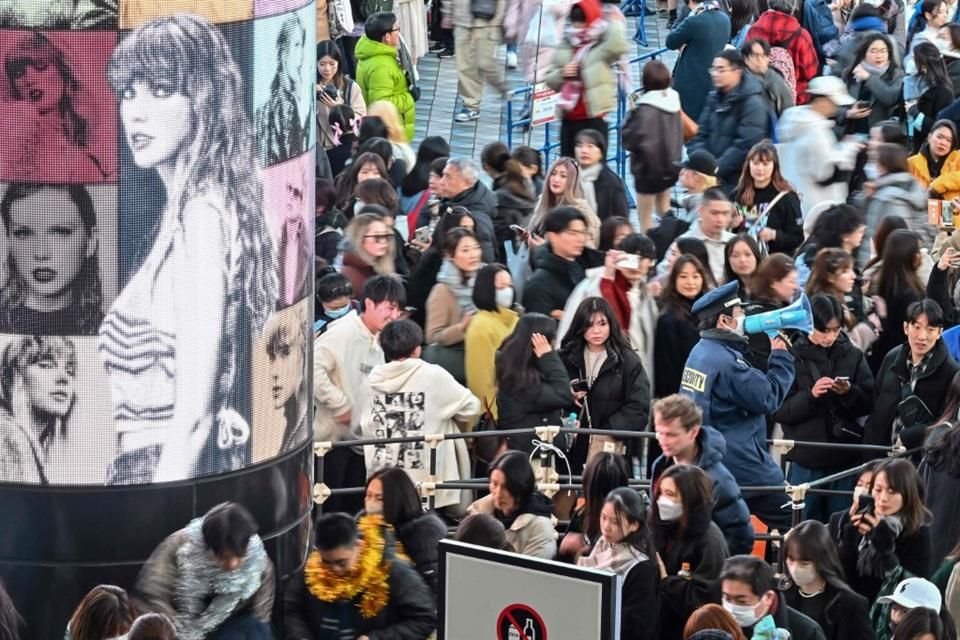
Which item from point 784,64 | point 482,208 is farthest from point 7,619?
point 784,64

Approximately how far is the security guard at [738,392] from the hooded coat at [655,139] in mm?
4592

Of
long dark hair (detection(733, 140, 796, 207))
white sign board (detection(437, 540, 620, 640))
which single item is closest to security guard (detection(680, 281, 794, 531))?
long dark hair (detection(733, 140, 796, 207))

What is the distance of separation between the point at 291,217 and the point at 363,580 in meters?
1.48

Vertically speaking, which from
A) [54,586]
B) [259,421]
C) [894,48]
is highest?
[894,48]

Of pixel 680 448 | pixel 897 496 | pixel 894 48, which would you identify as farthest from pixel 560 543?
pixel 894 48

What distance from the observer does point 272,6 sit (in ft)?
27.8

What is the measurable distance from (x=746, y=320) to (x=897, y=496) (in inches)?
83.0

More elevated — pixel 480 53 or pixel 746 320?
pixel 480 53

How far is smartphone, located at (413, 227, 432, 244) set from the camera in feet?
43.5

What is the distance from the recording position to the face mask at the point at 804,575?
29.6 ft

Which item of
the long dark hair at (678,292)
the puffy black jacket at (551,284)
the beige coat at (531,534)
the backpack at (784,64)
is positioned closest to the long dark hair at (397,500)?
the beige coat at (531,534)

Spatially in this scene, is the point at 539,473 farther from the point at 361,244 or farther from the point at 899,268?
the point at 899,268

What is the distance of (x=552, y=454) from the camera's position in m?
11.1

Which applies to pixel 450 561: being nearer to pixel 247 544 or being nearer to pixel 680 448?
pixel 247 544
